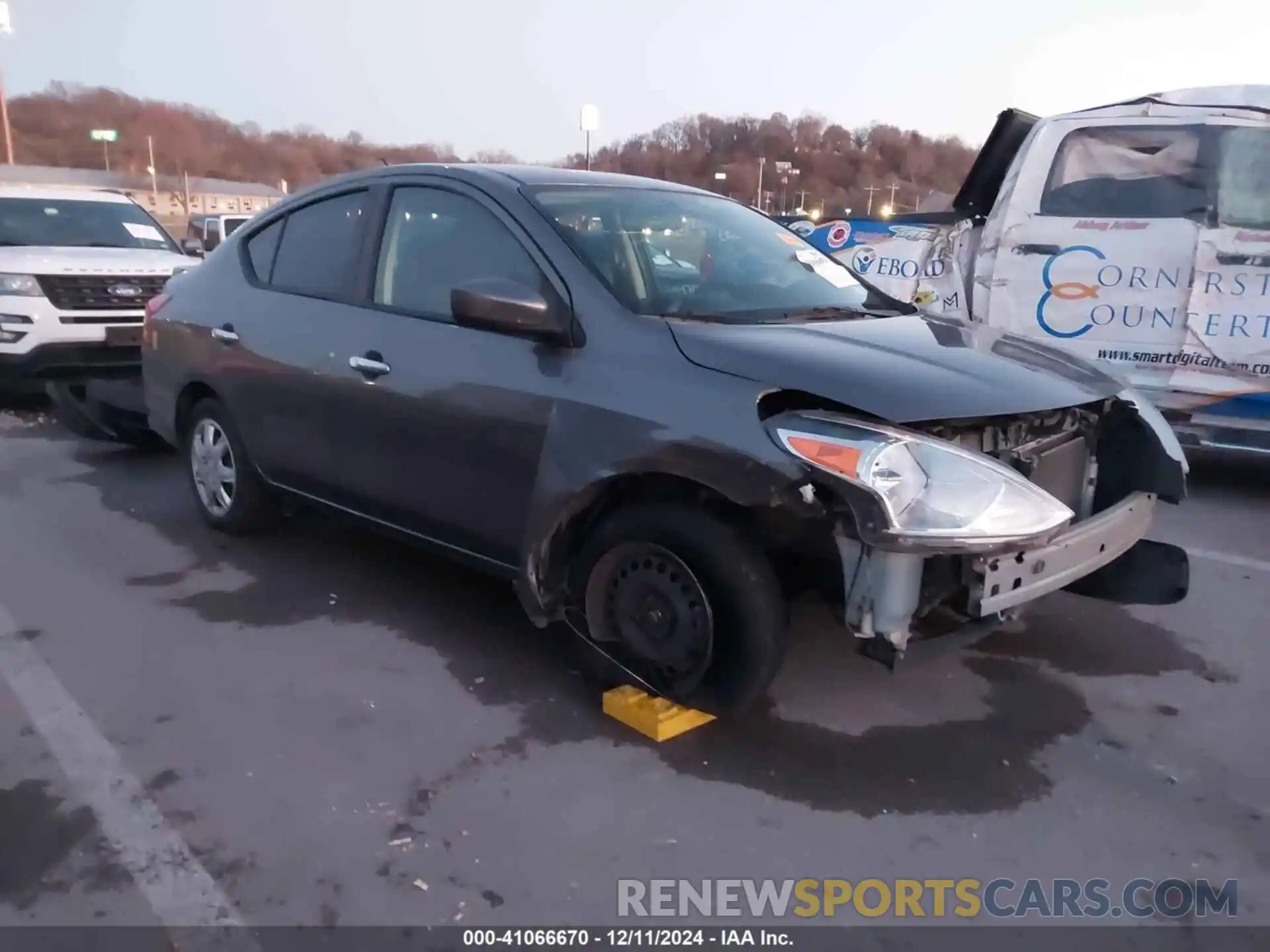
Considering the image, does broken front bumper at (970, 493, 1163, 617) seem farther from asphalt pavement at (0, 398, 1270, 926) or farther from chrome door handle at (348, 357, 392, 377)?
chrome door handle at (348, 357, 392, 377)

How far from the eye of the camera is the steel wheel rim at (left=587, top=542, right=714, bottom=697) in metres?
3.08

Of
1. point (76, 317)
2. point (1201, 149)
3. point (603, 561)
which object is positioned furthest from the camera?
point (76, 317)

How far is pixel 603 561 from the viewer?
10.6ft

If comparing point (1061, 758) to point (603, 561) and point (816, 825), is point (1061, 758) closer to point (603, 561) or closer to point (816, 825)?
point (816, 825)

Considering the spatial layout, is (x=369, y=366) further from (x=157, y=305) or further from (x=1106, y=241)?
(x=1106, y=241)

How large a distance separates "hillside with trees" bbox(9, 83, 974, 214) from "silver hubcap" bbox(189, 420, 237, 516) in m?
1.48

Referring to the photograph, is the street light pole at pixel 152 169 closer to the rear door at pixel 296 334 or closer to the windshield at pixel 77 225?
the windshield at pixel 77 225

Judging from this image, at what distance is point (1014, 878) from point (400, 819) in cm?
158

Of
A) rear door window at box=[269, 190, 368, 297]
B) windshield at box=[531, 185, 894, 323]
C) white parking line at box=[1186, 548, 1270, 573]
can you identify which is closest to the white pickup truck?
white parking line at box=[1186, 548, 1270, 573]

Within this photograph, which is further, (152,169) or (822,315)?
(152,169)

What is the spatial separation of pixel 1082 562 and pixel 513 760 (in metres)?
1.78

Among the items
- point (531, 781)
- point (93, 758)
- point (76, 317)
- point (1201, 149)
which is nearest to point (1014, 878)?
point (531, 781)

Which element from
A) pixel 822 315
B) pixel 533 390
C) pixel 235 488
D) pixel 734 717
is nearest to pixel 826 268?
pixel 822 315

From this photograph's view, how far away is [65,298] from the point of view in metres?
7.61
